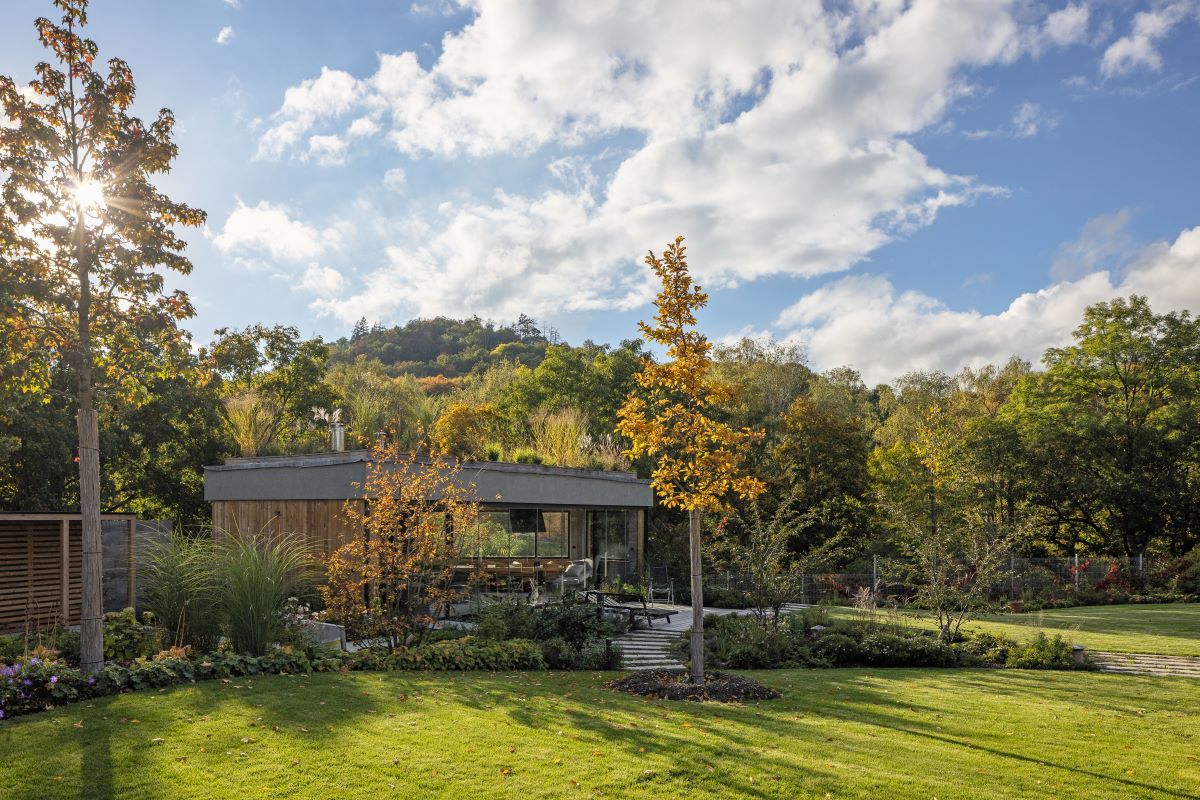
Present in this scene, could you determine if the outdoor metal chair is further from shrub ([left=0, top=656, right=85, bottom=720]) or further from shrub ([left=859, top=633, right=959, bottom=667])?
shrub ([left=0, top=656, right=85, bottom=720])

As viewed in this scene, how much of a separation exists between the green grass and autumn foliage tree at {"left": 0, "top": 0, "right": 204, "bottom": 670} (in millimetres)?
13007

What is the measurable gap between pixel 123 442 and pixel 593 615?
55.3 ft

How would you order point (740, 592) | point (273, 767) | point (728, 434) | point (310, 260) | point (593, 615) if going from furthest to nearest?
point (740, 592) → point (310, 260) → point (593, 615) → point (728, 434) → point (273, 767)

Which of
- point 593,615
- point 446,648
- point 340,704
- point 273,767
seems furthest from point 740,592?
point 273,767

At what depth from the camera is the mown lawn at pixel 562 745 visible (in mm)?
5145

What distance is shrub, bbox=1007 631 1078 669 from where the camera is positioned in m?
11.7

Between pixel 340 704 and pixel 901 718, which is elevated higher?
pixel 340 704

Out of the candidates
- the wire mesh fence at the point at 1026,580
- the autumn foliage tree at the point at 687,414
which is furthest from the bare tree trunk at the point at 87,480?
the wire mesh fence at the point at 1026,580

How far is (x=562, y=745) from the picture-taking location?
20.2 ft

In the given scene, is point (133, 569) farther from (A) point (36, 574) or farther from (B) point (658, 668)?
(B) point (658, 668)

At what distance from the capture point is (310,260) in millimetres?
15859

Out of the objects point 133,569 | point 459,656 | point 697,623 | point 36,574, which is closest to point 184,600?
point 133,569

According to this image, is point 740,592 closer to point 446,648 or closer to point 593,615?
point 593,615

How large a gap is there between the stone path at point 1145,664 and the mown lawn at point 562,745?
3086 mm
